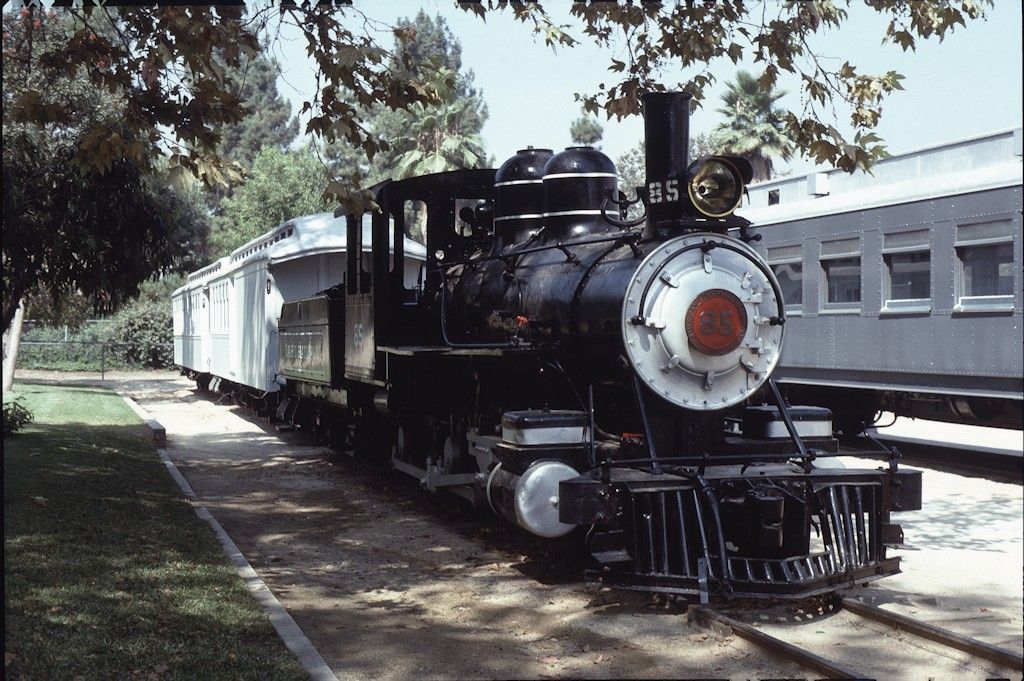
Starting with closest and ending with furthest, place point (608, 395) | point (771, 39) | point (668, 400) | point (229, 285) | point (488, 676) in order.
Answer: point (488, 676)
point (668, 400)
point (608, 395)
point (771, 39)
point (229, 285)

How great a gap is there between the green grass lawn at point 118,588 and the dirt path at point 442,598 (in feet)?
1.53

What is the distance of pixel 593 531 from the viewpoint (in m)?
6.14

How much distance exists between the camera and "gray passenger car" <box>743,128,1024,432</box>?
10492 millimetres

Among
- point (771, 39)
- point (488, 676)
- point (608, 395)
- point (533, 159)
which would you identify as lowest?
point (488, 676)

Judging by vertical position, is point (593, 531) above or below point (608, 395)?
below

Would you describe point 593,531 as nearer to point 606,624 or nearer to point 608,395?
point 606,624

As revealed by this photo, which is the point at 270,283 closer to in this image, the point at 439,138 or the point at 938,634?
the point at 439,138

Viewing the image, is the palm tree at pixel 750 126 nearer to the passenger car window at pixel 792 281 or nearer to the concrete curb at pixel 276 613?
the passenger car window at pixel 792 281

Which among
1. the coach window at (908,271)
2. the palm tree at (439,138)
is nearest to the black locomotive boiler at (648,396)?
the coach window at (908,271)

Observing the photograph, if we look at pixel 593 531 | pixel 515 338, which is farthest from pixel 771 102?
pixel 593 531

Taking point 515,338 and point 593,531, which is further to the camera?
point 515,338

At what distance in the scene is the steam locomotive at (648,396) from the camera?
19.9 ft

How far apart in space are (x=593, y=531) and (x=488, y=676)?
4.18 ft

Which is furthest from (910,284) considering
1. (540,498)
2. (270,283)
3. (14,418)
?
(14,418)
